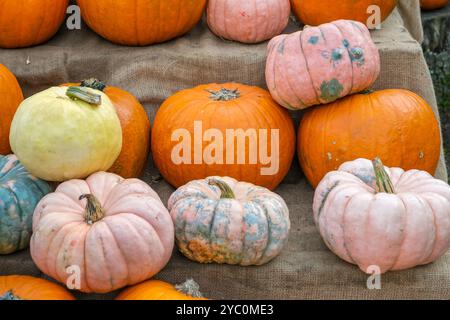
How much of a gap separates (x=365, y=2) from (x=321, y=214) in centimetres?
108

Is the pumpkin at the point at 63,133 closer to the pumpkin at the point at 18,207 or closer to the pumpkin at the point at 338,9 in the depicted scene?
the pumpkin at the point at 18,207

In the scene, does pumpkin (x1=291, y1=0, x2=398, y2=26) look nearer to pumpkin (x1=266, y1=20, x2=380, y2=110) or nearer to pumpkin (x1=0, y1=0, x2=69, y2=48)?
pumpkin (x1=266, y1=20, x2=380, y2=110)

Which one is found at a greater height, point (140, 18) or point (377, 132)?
point (140, 18)

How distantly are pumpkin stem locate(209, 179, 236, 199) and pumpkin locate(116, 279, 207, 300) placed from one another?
0.99 feet

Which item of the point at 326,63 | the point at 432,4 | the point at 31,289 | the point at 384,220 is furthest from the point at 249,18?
the point at 432,4

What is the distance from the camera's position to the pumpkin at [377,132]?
2.49 m

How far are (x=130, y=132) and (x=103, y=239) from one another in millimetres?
740

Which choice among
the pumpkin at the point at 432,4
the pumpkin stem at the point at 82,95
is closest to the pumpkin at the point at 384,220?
the pumpkin stem at the point at 82,95

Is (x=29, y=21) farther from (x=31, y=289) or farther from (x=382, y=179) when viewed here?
(x=382, y=179)

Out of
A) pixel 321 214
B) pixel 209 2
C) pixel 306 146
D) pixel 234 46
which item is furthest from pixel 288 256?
pixel 209 2

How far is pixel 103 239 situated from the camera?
6.28 ft

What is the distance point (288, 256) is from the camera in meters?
2.22

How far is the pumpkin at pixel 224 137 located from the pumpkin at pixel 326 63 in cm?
14
